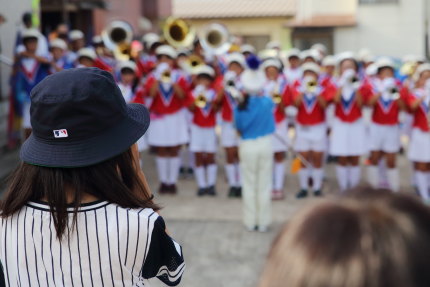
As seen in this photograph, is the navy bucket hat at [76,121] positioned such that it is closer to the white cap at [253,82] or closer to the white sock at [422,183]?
the white cap at [253,82]

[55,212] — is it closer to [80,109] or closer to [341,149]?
[80,109]

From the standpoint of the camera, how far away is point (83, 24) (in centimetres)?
1391

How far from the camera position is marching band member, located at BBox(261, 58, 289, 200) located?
7.59m

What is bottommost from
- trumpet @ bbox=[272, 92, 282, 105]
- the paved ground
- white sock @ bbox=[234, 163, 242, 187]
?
the paved ground

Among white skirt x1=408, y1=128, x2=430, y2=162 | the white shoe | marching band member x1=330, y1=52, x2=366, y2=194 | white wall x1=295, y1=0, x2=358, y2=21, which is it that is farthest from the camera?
→ white wall x1=295, y1=0, x2=358, y2=21

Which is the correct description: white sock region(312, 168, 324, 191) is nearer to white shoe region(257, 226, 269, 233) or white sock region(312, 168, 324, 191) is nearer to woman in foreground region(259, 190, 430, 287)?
white shoe region(257, 226, 269, 233)

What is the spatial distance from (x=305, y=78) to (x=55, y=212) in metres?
6.18

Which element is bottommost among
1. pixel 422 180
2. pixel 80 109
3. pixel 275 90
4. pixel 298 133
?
pixel 422 180

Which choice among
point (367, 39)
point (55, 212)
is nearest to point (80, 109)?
point (55, 212)

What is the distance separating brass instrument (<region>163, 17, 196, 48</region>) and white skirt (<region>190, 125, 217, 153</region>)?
176 centimetres

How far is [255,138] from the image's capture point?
19.2 ft

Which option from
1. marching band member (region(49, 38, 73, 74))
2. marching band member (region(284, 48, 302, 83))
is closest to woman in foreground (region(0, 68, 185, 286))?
marching band member (region(49, 38, 73, 74))

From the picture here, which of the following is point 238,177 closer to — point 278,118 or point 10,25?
point 278,118

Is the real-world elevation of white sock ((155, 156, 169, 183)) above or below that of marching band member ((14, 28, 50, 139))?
below
